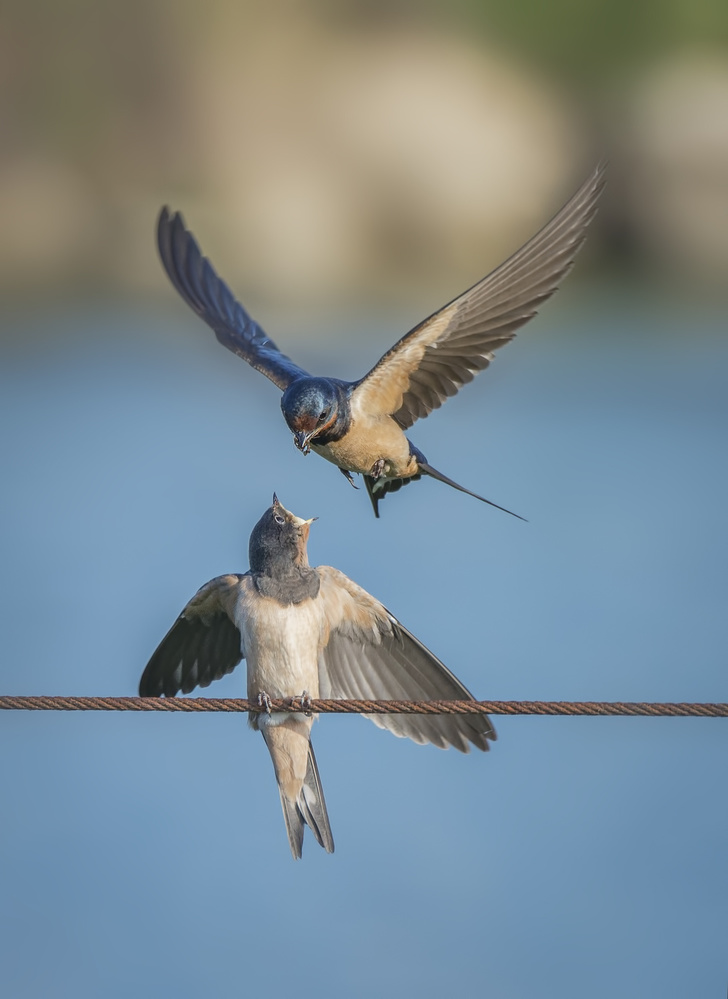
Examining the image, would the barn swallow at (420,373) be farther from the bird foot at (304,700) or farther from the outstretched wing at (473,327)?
the bird foot at (304,700)

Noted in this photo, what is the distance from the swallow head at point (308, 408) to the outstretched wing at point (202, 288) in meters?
0.86

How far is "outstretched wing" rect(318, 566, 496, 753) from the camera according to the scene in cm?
422

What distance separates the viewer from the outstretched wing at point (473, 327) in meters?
4.14

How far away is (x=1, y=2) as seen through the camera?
15578 mm

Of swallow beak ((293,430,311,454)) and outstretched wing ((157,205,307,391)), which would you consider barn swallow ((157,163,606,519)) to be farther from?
outstretched wing ((157,205,307,391))

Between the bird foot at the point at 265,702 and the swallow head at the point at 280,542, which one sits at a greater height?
the swallow head at the point at 280,542

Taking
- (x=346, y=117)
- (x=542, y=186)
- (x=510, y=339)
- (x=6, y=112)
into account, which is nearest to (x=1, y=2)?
(x=6, y=112)

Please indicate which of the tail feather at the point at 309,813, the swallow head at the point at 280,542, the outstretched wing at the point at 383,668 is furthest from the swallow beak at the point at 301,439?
the tail feather at the point at 309,813

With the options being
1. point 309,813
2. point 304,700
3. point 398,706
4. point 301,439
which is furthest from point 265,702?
point 398,706

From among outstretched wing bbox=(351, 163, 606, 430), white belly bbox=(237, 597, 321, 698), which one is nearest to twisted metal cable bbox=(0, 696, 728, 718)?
white belly bbox=(237, 597, 321, 698)

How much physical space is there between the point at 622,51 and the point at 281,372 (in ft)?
43.4

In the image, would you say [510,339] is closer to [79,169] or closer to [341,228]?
[341,228]

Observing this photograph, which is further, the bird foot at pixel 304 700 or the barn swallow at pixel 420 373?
the barn swallow at pixel 420 373

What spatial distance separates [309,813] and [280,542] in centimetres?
74
